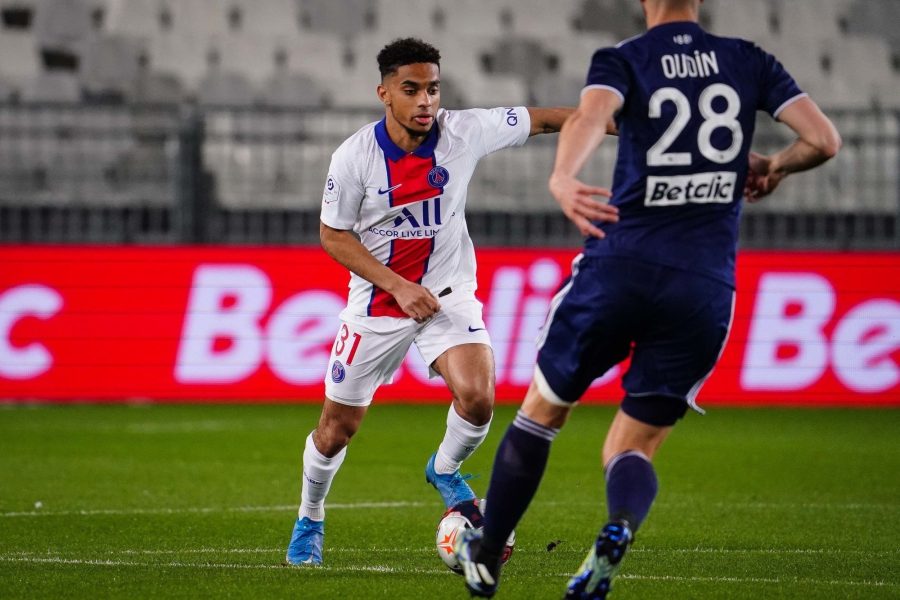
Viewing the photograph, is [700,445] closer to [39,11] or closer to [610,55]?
[610,55]

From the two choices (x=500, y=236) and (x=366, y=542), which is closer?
(x=366, y=542)

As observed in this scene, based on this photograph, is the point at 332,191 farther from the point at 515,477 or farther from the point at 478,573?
the point at 478,573

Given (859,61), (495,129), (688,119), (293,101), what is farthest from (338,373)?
(859,61)

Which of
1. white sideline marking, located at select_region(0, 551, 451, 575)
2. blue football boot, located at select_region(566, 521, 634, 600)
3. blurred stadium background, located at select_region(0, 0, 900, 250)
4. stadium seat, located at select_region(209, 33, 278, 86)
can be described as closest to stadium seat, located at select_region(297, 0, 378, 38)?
blurred stadium background, located at select_region(0, 0, 900, 250)

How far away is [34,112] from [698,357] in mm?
11676

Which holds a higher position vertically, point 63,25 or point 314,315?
point 63,25

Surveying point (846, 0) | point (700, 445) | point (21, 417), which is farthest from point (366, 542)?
point (846, 0)

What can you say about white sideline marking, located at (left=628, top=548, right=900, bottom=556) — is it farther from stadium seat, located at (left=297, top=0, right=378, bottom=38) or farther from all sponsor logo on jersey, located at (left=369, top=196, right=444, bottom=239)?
stadium seat, located at (left=297, top=0, right=378, bottom=38)

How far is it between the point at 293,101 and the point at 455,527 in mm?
11976

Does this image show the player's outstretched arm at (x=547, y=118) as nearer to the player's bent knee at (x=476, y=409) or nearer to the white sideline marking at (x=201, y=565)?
the player's bent knee at (x=476, y=409)

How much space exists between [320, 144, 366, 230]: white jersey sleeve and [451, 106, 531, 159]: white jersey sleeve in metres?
0.62

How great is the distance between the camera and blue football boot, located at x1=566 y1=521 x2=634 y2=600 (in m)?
4.34

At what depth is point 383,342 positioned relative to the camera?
6.45m

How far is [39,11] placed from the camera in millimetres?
17812
